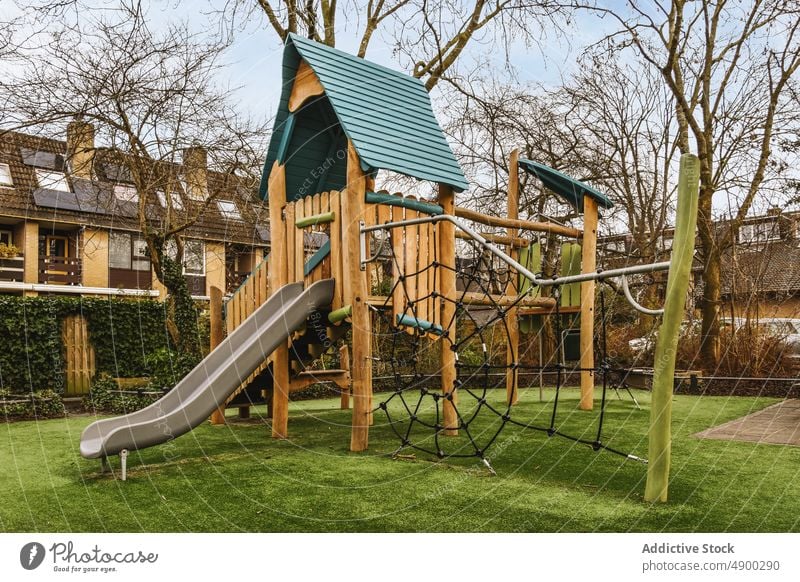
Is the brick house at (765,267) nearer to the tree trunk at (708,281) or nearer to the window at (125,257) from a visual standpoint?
the tree trunk at (708,281)

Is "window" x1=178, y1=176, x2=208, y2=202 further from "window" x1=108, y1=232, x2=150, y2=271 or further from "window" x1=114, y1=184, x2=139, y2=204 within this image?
"window" x1=108, y1=232, x2=150, y2=271

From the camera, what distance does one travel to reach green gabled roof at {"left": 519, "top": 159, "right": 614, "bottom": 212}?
24.1ft

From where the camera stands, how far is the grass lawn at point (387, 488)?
10.1 ft

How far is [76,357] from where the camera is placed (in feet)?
31.5

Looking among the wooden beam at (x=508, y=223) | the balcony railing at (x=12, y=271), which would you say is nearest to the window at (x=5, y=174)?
the balcony railing at (x=12, y=271)

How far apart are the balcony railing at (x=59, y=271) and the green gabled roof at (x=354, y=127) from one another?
1094 centimetres

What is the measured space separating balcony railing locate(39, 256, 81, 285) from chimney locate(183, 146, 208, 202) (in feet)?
24.7

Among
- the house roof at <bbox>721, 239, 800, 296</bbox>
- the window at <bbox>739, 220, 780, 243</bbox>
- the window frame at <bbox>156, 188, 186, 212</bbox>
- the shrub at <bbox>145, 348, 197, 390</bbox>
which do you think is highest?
the window frame at <bbox>156, 188, 186, 212</bbox>

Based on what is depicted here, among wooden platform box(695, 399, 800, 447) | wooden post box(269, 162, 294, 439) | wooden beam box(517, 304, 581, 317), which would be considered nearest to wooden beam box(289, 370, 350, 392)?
wooden post box(269, 162, 294, 439)

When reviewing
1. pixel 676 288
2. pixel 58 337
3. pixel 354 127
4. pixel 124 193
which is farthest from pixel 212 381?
pixel 124 193

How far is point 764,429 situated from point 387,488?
3.41 m

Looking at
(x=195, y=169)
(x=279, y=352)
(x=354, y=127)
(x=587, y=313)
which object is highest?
(x=195, y=169)

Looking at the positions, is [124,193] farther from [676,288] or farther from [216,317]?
[676,288]

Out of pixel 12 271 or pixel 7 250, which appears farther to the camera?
pixel 12 271
